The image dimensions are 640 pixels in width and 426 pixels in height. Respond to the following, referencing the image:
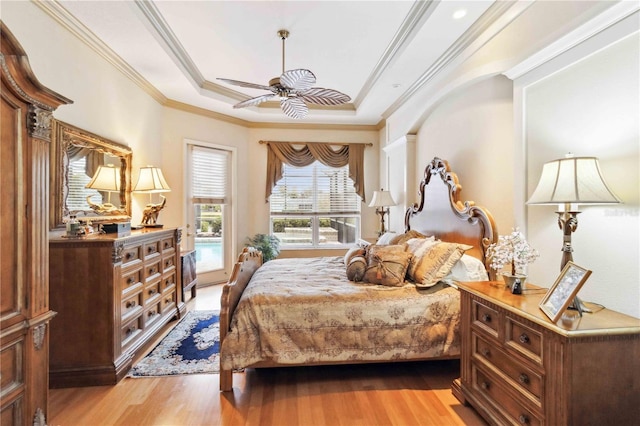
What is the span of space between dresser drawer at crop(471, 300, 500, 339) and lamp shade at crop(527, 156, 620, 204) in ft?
2.24

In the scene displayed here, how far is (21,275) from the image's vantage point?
1.31 m

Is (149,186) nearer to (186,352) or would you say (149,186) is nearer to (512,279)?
(186,352)

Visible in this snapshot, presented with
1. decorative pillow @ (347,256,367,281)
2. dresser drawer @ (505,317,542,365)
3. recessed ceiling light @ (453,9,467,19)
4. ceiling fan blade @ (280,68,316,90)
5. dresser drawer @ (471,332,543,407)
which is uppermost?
recessed ceiling light @ (453,9,467,19)

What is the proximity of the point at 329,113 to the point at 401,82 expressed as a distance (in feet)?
5.24

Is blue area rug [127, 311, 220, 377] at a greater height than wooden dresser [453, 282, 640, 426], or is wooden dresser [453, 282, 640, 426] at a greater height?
wooden dresser [453, 282, 640, 426]

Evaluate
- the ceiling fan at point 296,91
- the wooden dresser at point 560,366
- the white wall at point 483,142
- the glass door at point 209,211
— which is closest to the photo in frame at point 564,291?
the wooden dresser at point 560,366

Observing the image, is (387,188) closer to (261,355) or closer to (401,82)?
(401,82)

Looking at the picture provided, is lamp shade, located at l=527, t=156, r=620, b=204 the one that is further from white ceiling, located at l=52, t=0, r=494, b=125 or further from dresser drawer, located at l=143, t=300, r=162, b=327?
dresser drawer, located at l=143, t=300, r=162, b=327

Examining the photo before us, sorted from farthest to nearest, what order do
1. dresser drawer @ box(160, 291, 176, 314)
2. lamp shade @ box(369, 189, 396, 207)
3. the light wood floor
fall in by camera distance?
lamp shade @ box(369, 189, 396, 207)
dresser drawer @ box(160, 291, 176, 314)
the light wood floor

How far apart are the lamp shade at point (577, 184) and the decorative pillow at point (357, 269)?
1.40 metres

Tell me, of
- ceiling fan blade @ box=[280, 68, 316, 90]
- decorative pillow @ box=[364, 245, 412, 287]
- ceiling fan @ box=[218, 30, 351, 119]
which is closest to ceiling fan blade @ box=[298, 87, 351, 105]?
ceiling fan @ box=[218, 30, 351, 119]

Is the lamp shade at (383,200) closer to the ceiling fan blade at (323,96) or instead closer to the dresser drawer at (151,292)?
the ceiling fan blade at (323,96)

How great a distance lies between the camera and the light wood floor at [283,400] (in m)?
1.87

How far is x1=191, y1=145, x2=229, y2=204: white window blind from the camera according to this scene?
4832mm
